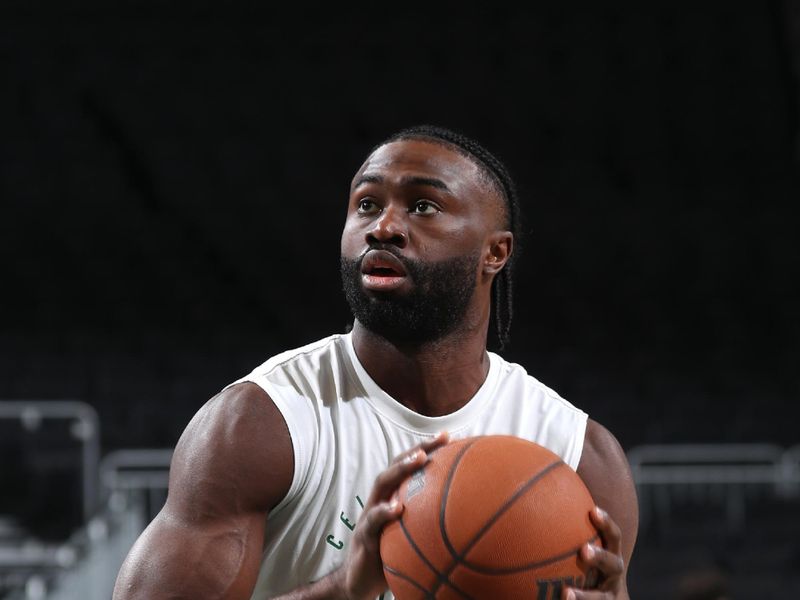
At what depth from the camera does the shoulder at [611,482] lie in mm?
2516

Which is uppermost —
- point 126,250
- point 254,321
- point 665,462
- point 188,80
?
point 188,80

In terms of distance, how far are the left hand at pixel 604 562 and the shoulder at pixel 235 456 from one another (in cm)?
60

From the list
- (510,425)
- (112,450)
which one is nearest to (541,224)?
(112,450)

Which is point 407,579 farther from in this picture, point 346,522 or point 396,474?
point 346,522

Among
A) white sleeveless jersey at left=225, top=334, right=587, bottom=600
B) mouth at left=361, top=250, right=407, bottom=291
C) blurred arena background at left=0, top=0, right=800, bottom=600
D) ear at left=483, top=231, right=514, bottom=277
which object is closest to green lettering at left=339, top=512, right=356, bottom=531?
white sleeveless jersey at left=225, top=334, right=587, bottom=600

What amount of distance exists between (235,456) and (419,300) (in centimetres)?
49

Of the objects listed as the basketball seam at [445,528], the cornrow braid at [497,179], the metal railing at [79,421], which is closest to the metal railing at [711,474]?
the metal railing at [79,421]

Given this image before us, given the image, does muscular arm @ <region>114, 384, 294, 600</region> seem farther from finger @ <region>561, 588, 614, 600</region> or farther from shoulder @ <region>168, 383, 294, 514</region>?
finger @ <region>561, 588, 614, 600</region>

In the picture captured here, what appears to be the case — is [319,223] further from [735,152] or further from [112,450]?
[735,152]

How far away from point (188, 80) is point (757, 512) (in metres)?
6.07

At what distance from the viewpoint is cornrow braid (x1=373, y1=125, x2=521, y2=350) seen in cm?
258

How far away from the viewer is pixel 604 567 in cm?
203

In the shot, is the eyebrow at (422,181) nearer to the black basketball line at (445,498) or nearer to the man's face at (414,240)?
the man's face at (414,240)

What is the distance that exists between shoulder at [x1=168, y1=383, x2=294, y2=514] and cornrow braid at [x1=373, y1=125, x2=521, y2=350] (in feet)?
2.14
